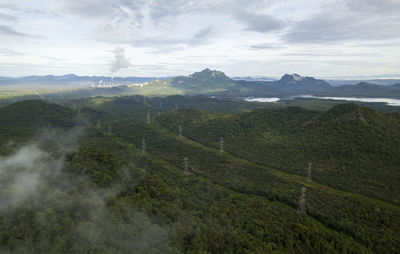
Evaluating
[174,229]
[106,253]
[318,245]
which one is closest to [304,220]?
[318,245]

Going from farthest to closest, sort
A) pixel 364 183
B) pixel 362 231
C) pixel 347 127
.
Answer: pixel 347 127, pixel 364 183, pixel 362 231

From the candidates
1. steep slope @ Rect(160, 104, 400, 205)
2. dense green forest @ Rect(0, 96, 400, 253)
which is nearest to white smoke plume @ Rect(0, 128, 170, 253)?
dense green forest @ Rect(0, 96, 400, 253)

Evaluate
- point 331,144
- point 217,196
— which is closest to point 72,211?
point 217,196

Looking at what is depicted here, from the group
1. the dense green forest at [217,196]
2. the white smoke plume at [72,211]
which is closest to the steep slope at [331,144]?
the dense green forest at [217,196]

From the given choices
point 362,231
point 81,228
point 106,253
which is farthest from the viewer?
point 362,231

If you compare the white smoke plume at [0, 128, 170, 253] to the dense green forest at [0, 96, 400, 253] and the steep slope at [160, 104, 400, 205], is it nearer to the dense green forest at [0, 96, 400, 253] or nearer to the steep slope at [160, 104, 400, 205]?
the dense green forest at [0, 96, 400, 253]

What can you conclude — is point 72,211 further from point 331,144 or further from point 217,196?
point 331,144

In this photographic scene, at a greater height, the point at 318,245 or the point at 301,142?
the point at 301,142

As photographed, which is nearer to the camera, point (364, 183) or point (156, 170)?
point (364, 183)

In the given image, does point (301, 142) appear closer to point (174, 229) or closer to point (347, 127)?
point (347, 127)
